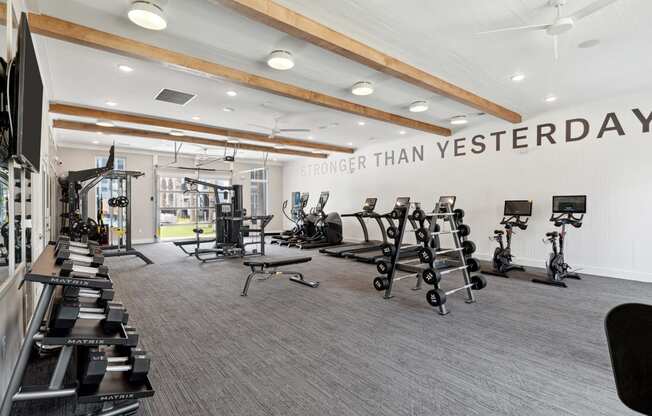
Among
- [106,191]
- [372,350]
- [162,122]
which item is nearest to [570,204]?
[372,350]

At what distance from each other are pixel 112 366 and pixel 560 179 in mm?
7346

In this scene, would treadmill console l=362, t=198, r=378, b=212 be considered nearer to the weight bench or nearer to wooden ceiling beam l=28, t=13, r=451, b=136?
wooden ceiling beam l=28, t=13, r=451, b=136

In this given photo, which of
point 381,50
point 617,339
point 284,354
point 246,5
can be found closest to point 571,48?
point 381,50

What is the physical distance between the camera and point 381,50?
3715 millimetres

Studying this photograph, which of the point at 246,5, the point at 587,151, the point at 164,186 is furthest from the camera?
the point at 164,186

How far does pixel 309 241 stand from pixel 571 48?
7.31 meters

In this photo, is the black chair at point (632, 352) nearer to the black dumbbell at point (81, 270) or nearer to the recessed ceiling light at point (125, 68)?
the black dumbbell at point (81, 270)

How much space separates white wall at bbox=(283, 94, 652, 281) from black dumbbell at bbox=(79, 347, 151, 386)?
7.00m

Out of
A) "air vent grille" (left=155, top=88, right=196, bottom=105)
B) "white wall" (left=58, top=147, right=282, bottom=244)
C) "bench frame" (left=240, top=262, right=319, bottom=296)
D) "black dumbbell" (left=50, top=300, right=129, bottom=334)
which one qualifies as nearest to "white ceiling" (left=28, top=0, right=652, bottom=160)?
"air vent grille" (left=155, top=88, right=196, bottom=105)

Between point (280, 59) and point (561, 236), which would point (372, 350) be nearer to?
point (280, 59)

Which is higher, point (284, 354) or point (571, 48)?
point (571, 48)

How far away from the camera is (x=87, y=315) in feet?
6.70

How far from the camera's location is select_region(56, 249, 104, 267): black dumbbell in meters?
1.98

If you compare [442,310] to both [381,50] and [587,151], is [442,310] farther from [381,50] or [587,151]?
[587,151]
